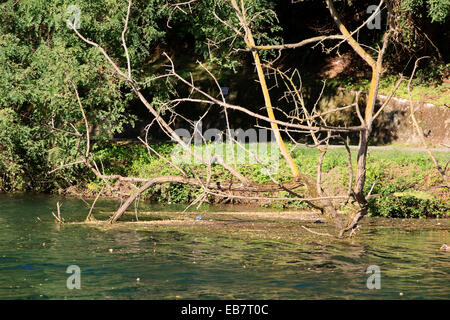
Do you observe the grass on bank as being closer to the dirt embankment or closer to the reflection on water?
the reflection on water

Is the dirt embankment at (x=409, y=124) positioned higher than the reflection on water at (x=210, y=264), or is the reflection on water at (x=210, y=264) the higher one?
the dirt embankment at (x=409, y=124)

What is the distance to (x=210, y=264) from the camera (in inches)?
539

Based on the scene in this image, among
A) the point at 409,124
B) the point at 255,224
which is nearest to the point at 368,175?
the point at 255,224

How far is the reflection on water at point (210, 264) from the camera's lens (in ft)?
38.2

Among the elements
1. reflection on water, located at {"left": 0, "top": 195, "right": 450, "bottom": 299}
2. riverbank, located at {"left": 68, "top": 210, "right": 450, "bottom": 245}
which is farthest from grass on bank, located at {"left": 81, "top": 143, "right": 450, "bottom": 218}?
reflection on water, located at {"left": 0, "top": 195, "right": 450, "bottom": 299}

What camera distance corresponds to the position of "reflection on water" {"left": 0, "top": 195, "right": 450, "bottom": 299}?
1166cm

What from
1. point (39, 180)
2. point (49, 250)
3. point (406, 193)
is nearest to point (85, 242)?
point (49, 250)

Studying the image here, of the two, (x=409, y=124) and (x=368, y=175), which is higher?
(x=409, y=124)

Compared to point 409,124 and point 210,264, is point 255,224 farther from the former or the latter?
point 409,124

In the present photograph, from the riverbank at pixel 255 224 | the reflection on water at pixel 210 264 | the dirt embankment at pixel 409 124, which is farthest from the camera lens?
the dirt embankment at pixel 409 124

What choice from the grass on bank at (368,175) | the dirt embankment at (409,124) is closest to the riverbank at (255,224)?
the grass on bank at (368,175)

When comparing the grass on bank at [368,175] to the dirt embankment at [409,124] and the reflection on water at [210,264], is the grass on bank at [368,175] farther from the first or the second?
the dirt embankment at [409,124]
